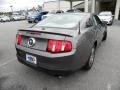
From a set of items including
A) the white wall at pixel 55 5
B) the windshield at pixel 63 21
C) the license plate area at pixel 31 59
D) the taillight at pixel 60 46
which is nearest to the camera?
the taillight at pixel 60 46

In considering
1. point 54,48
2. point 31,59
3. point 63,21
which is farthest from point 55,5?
point 54,48

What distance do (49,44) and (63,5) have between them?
1287 inches

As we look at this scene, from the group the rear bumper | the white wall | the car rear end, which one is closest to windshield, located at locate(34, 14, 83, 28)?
the car rear end

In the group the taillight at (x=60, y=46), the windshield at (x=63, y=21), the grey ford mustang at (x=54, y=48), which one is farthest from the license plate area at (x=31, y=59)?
the windshield at (x=63, y=21)

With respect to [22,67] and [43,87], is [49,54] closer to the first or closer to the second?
[43,87]

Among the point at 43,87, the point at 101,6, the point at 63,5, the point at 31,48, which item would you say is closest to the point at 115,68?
the point at 43,87

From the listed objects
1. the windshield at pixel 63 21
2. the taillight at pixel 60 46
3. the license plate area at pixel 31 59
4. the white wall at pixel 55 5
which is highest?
the white wall at pixel 55 5

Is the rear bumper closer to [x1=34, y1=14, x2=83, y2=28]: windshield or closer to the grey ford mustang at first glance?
the grey ford mustang

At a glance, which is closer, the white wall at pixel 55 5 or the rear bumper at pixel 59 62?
the rear bumper at pixel 59 62

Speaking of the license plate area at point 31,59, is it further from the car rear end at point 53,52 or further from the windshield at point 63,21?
the windshield at point 63,21

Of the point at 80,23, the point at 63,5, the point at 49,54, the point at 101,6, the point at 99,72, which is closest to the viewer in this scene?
the point at 49,54

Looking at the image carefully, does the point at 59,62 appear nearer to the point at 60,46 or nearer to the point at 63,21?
the point at 60,46

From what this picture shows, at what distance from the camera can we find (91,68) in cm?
385

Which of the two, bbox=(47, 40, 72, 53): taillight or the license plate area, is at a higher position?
bbox=(47, 40, 72, 53): taillight
